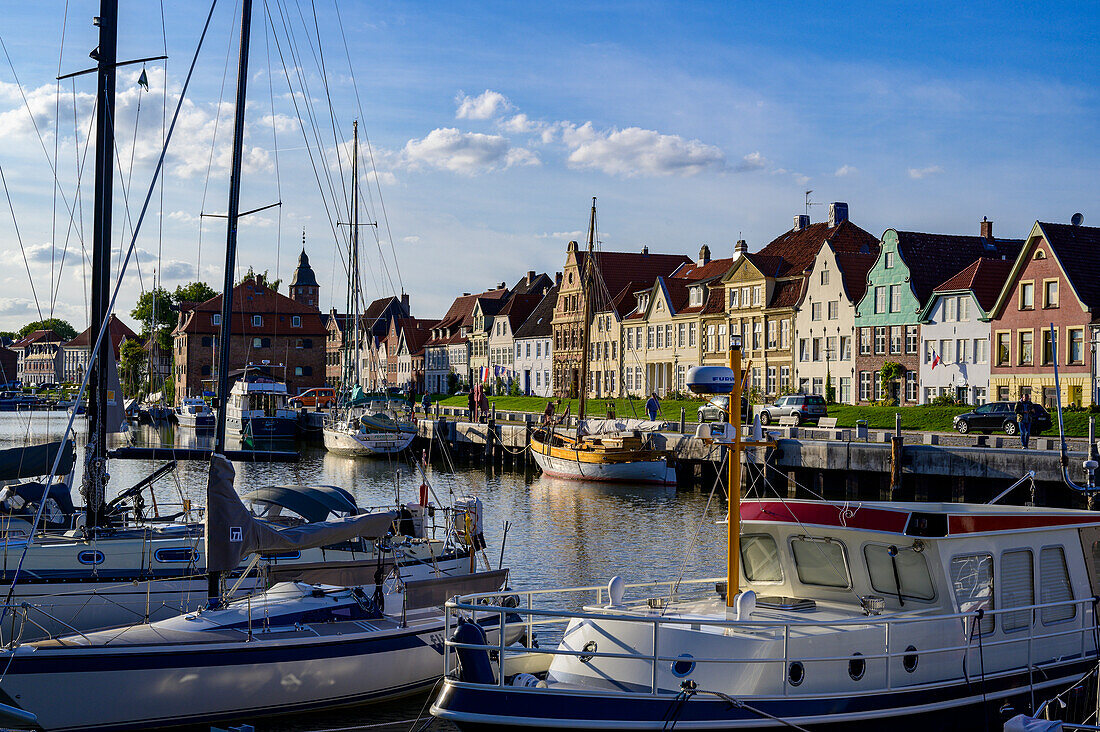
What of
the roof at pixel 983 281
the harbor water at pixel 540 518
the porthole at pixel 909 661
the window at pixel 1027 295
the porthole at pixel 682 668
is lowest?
the harbor water at pixel 540 518

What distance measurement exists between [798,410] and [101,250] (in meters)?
40.4

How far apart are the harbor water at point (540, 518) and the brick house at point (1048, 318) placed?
66.0 feet

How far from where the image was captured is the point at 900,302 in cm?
6344

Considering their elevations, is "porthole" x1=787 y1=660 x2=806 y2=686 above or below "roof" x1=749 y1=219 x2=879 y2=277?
below

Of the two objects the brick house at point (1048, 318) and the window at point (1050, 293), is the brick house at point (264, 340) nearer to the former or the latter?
the brick house at point (1048, 318)

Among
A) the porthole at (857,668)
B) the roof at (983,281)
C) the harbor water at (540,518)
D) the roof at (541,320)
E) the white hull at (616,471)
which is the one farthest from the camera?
the roof at (541,320)

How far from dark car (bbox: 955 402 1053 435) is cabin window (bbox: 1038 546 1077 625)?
3265 cm

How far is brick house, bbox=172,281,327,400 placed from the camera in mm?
115312

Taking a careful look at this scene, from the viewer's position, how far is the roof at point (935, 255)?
63188mm

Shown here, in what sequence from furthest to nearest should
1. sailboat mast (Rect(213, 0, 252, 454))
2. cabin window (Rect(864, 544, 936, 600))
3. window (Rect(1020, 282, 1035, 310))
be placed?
window (Rect(1020, 282, 1035, 310)) → sailboat mast (Rect(213, 0, 252, 454)) → cabin window (Rect(864, 544, 936, 600))

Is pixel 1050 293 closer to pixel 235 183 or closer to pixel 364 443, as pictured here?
pixel 364 443

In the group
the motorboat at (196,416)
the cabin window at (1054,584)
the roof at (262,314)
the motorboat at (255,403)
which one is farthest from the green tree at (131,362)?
the cabin window at (1054,584)

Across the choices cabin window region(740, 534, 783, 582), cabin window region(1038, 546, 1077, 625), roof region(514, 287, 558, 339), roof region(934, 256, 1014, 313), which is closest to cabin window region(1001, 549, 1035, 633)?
cabin window region(1038, 546, 1077, 625)

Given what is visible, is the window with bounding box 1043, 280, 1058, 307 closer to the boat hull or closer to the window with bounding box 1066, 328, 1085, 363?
the window with bounding box 1066, 328, 1085, 363
